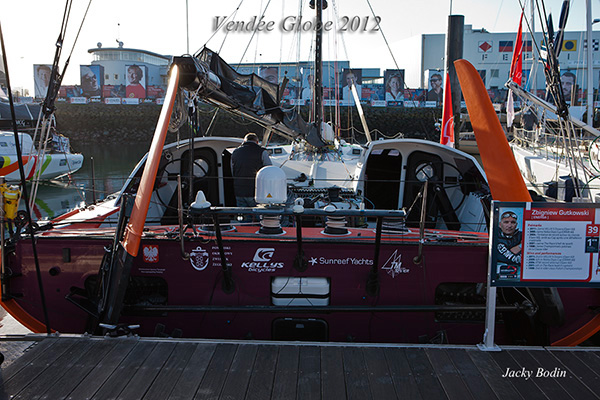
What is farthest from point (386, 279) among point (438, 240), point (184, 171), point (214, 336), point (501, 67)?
point (501, 67)

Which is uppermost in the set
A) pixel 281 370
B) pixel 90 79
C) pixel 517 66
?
pixel 90 79

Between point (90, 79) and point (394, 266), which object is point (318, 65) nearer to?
point (394, 266)

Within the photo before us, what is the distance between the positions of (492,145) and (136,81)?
5499 cm

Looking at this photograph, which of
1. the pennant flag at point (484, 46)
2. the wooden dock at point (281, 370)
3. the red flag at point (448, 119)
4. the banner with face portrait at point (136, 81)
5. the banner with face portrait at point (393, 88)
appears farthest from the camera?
the banner with face portrait at point (136, 81)

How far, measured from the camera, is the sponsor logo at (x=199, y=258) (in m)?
4.69

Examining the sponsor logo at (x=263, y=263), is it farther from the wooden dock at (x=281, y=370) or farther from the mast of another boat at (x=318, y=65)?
the mast of another boat at (x=318, y=65)

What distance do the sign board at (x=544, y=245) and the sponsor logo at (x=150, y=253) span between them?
3.07 meters

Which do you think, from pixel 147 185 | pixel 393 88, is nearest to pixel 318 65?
pixel 147 185

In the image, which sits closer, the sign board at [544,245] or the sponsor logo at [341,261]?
the sign board at [544,245]

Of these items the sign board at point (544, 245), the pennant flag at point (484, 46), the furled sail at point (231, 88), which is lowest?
the sign board at point (544, 245)

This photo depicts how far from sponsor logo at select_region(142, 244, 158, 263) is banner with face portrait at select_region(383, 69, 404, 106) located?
45.4 m

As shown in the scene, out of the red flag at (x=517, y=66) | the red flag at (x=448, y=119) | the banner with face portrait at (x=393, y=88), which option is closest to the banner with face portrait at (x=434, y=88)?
the banner with face portrait at (x=393, y=88)

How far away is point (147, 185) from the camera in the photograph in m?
4.37

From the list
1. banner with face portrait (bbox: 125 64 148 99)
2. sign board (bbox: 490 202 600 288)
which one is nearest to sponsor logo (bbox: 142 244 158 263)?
sign board (bbox: 490 202 600 288)
